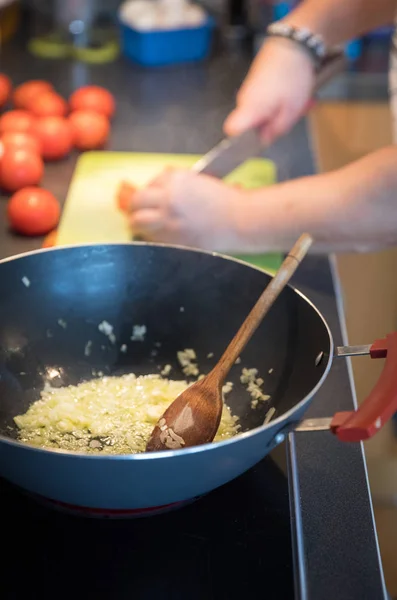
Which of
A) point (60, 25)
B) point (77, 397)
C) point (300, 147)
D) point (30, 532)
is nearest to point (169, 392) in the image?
point (77, 397)

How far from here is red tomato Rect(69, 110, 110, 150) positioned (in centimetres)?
141

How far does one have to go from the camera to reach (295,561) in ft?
2.18

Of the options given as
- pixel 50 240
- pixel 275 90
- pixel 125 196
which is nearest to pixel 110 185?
pixel 125 196

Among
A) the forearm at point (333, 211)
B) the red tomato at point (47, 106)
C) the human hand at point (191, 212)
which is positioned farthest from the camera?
the red tomato at point (47, 106)

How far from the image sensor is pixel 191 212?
1106mm

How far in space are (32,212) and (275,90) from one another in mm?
484

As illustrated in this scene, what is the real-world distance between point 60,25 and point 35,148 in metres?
0.74

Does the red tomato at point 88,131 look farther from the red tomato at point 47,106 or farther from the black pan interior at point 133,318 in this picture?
the black pan interior at point 133,318

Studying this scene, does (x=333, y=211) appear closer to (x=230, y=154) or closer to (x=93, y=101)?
(x=230, y=154)

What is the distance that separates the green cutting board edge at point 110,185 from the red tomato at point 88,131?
0.08 ft

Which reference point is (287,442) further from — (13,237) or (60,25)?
(60,25)

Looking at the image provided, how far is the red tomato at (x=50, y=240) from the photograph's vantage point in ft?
3.71

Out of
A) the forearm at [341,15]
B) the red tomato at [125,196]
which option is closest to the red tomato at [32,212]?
the red tomato at [125,196]

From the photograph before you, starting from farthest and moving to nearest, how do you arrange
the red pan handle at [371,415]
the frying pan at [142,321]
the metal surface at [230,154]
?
the metal surface at [230,154], the frying pan at [142,321], the red pan handle at [371,415]
